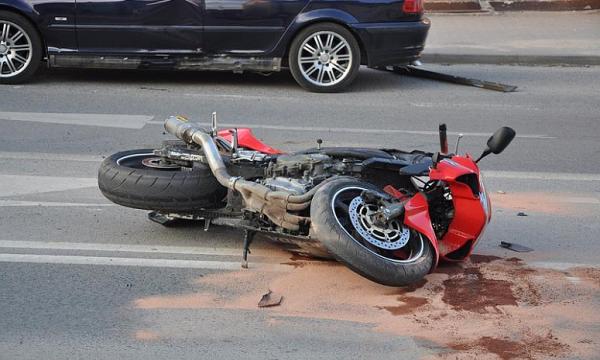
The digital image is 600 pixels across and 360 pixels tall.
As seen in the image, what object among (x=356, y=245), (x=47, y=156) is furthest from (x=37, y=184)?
(x=356, y=245)

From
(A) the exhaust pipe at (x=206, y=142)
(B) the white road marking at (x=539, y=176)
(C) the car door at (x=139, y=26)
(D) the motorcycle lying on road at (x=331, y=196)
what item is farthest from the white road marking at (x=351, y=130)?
(D) the motorcycle lying on road at (x=331, y=196)

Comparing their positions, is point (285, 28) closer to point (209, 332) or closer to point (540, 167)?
point (540, 167)

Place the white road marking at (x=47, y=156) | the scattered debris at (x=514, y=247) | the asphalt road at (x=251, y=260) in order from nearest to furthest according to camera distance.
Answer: the asphalt road at (x=251, y=260) → the scattered debris at (x=514, y=247) → the white road marking at (x=47, y=156)

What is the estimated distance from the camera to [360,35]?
41.4 ft

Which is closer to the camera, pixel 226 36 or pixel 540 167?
pixel 540 167

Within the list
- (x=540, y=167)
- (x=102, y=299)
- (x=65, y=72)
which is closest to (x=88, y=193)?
(x=102, y=299)

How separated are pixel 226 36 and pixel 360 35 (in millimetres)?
1620

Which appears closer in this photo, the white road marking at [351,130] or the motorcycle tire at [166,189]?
the motorcycle tire at [166,189]

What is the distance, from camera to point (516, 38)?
16.8 meters

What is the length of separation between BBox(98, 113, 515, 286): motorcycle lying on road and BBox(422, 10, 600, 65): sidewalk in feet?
29.9

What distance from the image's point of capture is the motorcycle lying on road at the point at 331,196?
5.71m

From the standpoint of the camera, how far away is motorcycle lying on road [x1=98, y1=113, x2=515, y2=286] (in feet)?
18.7

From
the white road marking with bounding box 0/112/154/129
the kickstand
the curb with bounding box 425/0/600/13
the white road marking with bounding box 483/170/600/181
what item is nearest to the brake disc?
the kickstand

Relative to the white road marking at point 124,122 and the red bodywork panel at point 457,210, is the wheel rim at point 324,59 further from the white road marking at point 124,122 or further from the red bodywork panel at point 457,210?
the red bodywork panel at point 457,210
